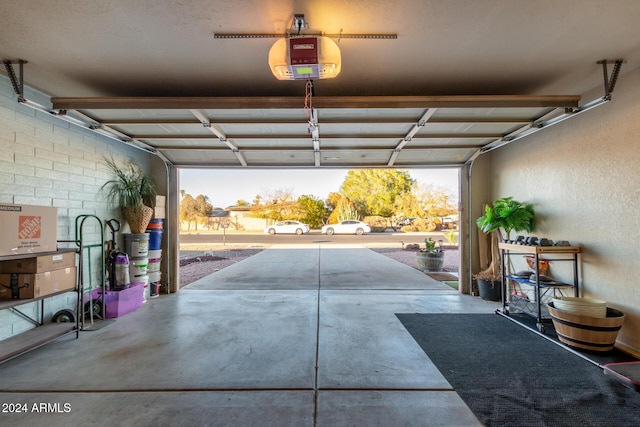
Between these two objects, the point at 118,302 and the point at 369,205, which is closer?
the point at 118,302

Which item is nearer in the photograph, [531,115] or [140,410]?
[140,410]

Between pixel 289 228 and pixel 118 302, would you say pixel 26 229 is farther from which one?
pixel 289 228

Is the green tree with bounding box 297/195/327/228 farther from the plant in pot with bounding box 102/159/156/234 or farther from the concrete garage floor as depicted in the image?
the concrete garage floor

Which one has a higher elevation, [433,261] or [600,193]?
[600,193]

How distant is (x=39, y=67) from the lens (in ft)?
8.59

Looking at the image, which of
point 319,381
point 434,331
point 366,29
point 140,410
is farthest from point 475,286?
point 140,410

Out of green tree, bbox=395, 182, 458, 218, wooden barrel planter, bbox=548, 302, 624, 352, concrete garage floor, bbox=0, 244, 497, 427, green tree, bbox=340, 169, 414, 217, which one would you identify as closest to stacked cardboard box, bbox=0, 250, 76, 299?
concrete garage floor, bbox=0, 244, 497, 427

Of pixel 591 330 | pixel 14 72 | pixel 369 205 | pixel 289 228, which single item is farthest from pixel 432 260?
pixel 369 205

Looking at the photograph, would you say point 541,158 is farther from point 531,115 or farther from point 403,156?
point 403,156

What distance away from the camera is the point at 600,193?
3.07 m

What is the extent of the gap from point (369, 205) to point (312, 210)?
16.8ft

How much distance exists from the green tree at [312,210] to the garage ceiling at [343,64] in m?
21.0

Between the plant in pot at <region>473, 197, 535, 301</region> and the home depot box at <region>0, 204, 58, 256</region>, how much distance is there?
5.48m

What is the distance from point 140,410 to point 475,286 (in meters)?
5.11
